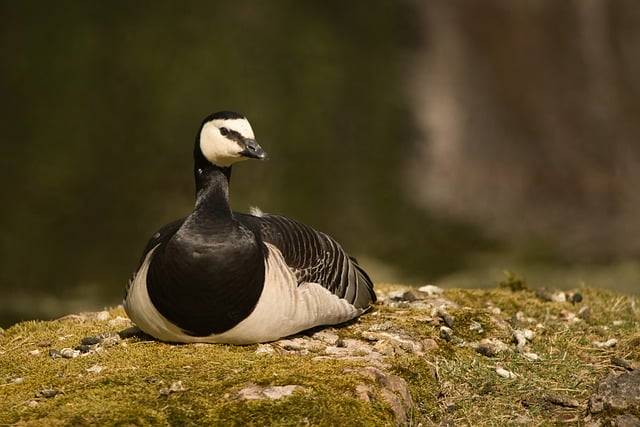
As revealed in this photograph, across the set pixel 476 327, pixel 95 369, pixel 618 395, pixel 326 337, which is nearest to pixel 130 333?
pixel 95 369

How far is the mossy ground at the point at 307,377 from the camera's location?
17.9 ft

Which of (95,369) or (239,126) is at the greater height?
(239,126)

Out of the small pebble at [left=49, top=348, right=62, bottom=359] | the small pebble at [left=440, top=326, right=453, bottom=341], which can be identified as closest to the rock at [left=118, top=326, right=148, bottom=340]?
the small pebble at [left=49, top=348, right=62, bottom=359]

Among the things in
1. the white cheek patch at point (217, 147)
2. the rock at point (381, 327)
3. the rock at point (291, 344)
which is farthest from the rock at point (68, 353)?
the rock at point (381, 327)

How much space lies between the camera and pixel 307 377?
580 cm

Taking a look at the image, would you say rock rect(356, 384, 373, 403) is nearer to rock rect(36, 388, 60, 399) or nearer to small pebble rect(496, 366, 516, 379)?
small pebble rect(496, 366, 516, 379)

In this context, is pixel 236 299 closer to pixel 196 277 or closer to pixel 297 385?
pixel 196 277

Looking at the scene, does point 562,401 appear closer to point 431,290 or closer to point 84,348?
point 431,290

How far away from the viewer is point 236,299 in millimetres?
6234

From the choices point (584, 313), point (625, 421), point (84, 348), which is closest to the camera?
point (625, 421)

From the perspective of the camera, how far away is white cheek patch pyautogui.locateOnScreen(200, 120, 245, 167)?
641 centimetres

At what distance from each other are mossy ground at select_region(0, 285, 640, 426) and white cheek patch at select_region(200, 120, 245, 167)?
116 centimetres

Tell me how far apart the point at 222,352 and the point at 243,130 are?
1.33 m

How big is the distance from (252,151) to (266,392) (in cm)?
150
